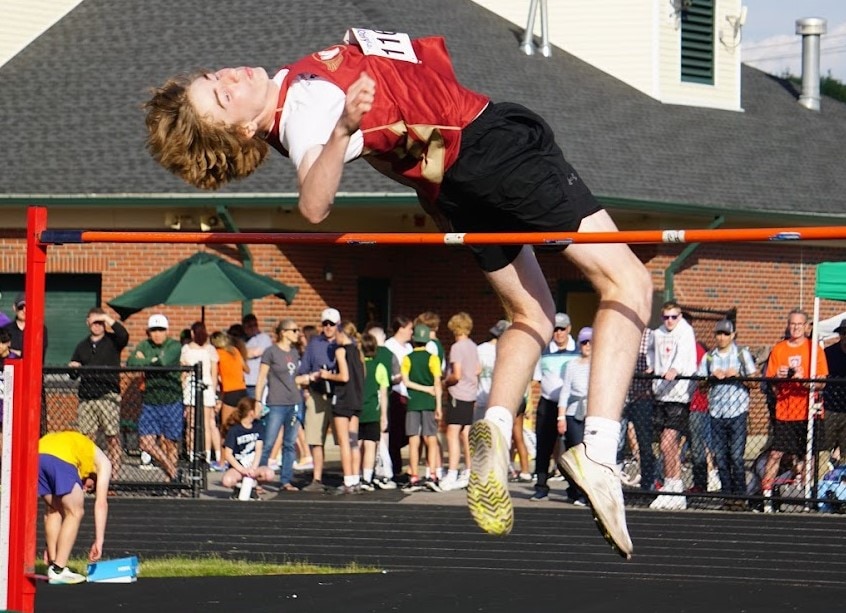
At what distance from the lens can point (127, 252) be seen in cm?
2092

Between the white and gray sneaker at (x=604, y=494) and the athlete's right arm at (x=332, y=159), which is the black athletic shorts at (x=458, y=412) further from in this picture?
the athlete's right arm at (x=332, y=159)

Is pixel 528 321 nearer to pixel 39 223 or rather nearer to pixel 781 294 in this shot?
pixel 39 223

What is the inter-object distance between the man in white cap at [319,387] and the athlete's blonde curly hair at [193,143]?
9474mm

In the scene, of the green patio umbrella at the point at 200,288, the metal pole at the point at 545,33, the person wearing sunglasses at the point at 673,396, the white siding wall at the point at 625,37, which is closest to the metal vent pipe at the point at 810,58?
the white siding wall at the point at 625,37

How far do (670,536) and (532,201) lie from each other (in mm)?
7112

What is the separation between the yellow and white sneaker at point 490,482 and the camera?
6.05 metres

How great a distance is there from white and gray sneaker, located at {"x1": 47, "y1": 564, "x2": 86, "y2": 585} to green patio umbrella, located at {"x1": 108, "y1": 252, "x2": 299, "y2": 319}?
5.88 meters

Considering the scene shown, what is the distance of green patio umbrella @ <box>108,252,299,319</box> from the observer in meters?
16.3

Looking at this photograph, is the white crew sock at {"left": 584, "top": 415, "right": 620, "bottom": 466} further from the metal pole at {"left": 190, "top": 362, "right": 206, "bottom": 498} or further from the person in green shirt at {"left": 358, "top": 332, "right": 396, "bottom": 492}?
the person in green shirt at {"left": 358, "top": 332, "right": 396, "bottom": 492}

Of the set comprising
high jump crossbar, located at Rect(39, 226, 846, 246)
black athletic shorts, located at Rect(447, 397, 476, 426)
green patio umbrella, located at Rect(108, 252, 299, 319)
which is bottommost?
black athletic shorts, located at Rect(447, 397, 476, 426)

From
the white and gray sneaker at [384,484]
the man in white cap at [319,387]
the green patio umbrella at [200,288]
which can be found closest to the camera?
the man in white cap at [319,387]

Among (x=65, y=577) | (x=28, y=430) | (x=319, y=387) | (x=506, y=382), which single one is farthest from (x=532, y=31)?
(x=506, y=382)

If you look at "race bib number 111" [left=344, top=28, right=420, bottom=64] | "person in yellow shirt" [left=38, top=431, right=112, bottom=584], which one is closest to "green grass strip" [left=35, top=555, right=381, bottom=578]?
"person in yellow shirt" [left=38, top=431, right=112, bottom=584]

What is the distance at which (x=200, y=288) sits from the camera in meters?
16.5
